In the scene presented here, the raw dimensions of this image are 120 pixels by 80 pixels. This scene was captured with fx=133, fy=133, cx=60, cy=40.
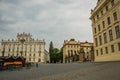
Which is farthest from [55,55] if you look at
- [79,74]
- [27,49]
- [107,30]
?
[79,74]

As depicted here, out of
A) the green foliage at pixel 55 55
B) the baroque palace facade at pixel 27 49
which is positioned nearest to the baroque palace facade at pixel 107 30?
the green foliage at pixel 55 55

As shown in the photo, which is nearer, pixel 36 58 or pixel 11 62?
pixel 11 62

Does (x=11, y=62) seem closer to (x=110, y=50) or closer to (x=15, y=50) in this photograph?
(x=110, y=50)

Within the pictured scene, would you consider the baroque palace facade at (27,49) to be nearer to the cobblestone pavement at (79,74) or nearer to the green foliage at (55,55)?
the green foliage at (55,55)

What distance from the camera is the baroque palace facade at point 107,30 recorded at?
26672 millimetres

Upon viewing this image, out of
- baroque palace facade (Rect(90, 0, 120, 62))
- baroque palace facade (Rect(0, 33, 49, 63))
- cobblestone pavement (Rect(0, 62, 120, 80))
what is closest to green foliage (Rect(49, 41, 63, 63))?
baroque palace facade (Rect(0, 33, 49, 63))

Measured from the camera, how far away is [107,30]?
3027 cm

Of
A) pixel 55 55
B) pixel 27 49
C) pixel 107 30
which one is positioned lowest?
pixel 55 55

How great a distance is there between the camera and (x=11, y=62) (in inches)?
1272

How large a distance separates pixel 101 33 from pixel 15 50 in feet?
293

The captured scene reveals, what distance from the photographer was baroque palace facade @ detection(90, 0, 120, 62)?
87.5 feet

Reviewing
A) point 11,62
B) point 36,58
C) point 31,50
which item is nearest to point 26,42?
point 31,50

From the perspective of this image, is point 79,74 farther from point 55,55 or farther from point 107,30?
point 55,55

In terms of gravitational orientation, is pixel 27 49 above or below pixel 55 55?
above
